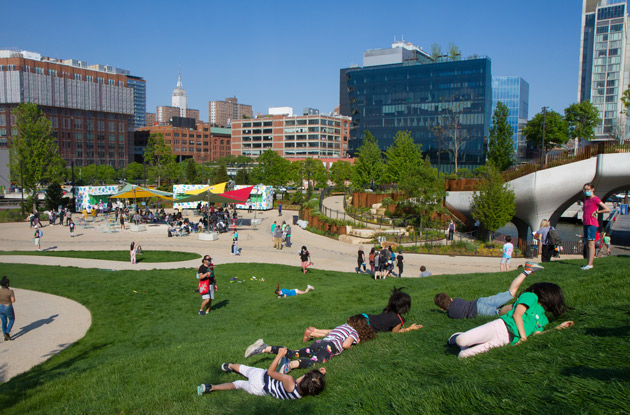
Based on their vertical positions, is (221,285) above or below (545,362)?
below

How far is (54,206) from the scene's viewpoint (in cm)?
4606

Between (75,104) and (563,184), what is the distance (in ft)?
414

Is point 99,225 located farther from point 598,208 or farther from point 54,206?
point 598,208

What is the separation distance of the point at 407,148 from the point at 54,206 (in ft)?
123

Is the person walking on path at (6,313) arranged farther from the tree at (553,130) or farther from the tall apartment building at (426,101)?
the tall apartment building at (426,101)

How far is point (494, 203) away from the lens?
2772 cm

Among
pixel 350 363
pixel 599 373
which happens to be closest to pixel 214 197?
pixel 350 363

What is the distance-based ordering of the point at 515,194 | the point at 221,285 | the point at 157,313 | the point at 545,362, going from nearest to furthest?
the point at 545,362, the point at 157,313, the point at 221,285, the point at 515,194

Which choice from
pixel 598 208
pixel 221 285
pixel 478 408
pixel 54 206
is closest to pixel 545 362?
pixel 478 408

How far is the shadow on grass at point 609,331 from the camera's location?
5.46 meters

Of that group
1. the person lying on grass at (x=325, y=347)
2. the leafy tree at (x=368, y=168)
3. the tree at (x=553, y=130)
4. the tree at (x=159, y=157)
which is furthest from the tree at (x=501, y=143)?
the tree at (x=159, y=157)

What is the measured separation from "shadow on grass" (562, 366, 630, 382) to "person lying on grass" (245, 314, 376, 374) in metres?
3.30

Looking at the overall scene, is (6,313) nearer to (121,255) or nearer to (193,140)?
(121,255)

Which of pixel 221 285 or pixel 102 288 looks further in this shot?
pixel 221 285
